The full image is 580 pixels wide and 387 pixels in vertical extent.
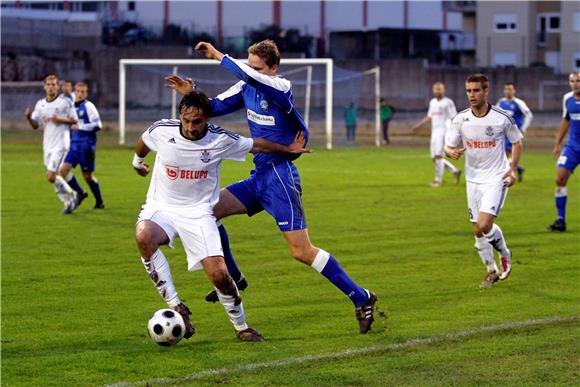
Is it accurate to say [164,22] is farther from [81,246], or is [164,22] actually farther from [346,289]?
[346,289]

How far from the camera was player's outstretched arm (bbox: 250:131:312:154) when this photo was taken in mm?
9727

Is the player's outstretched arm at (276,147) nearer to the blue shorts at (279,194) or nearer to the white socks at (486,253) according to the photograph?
the blue shorts at (279,194)

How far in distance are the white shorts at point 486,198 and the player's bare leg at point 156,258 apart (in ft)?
14.2

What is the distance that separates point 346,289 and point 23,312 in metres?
3.00

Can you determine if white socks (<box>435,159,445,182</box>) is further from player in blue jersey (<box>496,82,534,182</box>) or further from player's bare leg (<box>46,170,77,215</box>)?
player's bare leg (<box>46,170,77,215</box>)

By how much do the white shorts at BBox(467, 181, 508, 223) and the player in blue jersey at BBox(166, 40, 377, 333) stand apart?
2911 mm

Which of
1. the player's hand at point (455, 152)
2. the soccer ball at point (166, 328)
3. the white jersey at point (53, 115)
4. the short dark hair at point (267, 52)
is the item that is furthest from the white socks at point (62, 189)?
the soccer ball at point (166, 328)

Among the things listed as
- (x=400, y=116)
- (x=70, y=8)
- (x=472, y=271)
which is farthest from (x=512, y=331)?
(x=70, y=8)

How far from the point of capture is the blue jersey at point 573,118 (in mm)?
18500

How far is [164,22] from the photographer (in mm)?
72125

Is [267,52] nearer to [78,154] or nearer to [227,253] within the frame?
[227,253]

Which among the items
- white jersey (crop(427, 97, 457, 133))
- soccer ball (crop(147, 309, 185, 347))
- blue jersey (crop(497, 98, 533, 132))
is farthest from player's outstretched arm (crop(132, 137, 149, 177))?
white jersey (crop(427, 97, 457, 133))

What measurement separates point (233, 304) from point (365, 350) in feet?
3.65

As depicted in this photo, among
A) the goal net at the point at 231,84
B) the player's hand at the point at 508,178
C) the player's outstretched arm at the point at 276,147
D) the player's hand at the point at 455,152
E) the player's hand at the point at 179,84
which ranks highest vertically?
the goal net at the point at 231,84
